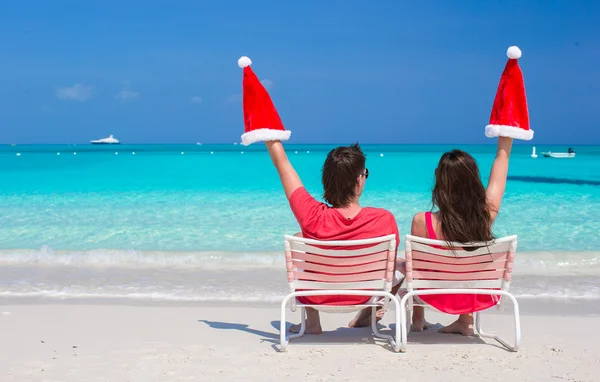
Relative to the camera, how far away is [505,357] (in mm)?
3773

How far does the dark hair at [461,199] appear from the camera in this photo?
364cm

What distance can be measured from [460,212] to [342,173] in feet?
2.32

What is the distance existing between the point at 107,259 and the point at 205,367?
4.75 meters

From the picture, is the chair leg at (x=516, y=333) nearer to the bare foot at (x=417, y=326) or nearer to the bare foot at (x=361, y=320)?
the bare foot at (x=417, y=326)

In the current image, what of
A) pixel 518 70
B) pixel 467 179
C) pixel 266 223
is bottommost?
pixel 266 223

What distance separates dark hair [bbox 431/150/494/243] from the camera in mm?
3643

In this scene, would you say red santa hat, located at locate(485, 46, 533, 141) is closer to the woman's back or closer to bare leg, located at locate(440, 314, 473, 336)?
the woman's back

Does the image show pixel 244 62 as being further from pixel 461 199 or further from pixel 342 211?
pixel 461 199

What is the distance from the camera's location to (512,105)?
4.00 meters

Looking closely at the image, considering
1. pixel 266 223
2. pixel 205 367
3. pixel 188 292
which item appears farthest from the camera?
pixel 266 223

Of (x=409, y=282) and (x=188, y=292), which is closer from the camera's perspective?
(x=409, y=282)

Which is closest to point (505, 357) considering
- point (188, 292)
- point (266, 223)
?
point (188, 292)

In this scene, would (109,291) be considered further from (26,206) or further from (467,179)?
(26,206)

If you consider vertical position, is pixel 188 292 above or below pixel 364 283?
below
